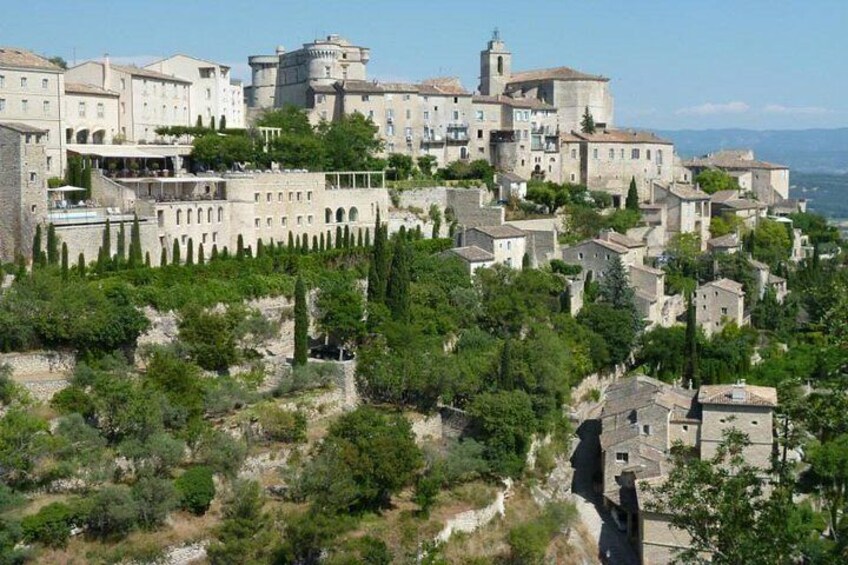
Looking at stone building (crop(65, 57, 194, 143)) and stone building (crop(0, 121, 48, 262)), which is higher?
stone building (crop(65, 57, 194, 143))

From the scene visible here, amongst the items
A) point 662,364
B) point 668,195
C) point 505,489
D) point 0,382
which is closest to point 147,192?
point 0,382

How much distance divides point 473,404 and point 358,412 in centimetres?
509

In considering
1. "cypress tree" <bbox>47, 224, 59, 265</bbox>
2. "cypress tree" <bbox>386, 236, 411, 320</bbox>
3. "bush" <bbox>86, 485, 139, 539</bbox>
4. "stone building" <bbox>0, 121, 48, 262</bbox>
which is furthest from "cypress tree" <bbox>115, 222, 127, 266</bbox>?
"bush" <bbox>86, 485, 139, 539</bbox>

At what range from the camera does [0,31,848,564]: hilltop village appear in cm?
2905

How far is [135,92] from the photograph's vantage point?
54.2 meters

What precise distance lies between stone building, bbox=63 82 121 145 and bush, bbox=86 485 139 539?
79.8ft

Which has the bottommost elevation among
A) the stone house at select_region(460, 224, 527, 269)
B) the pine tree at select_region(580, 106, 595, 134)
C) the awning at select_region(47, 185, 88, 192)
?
the stone house at select_region(460, 224, 527, 269)

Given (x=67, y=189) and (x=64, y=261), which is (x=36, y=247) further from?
(x=67, y=189)

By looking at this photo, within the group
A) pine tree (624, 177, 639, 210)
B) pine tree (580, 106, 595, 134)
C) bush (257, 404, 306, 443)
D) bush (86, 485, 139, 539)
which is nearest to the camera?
bush (86, 485, 139, 539)

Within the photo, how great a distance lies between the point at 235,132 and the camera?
5672cm

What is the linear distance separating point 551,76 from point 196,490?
5077cm

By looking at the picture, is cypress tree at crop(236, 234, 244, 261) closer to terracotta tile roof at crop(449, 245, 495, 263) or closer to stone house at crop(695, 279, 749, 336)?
terracotta tile roof at crop(449, 245, 495, 263)

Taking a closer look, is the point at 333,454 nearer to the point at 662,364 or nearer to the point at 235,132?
the point at 662,364

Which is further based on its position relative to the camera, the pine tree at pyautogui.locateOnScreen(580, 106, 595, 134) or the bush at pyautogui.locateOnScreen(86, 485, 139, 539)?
the pine tree at pyautogui.locateOnScreen(580, 106, 595, 134)
